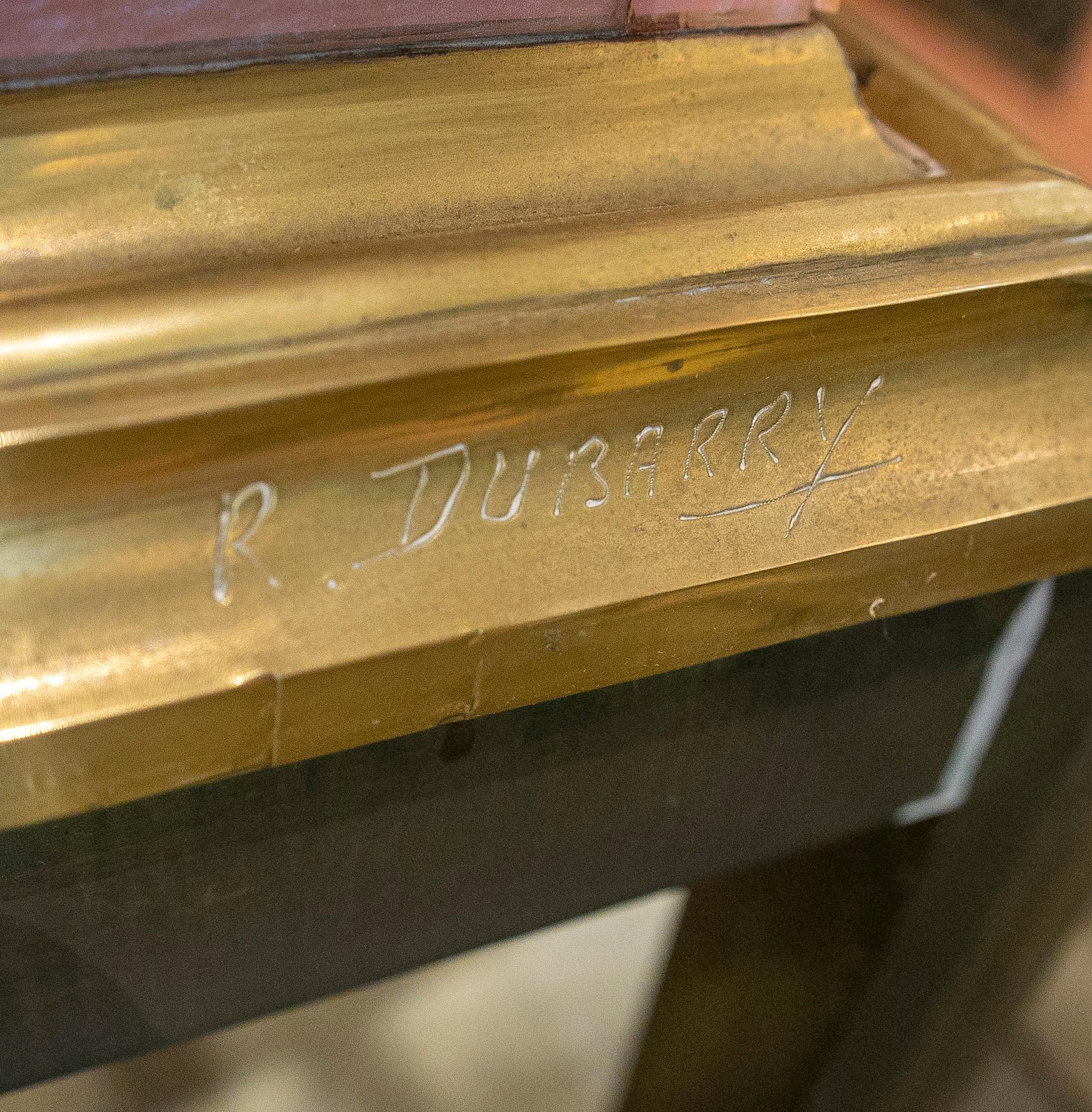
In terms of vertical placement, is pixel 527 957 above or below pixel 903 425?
below

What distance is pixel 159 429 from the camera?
0.28 meters

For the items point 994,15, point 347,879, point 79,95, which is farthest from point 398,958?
point 994,15

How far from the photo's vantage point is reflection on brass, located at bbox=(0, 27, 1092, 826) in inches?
11.2

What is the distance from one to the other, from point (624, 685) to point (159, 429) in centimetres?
20

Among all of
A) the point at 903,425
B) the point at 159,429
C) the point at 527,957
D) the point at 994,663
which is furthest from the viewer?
the point at 527,957

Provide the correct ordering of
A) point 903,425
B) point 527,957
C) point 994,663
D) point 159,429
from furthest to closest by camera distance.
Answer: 1. point 527,957
2. point 994,663
3. point 903,425
4. point 159,429

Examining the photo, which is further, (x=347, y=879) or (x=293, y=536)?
(x=347, y=879)

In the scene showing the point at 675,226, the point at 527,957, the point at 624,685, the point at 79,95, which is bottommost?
the point at 527,957

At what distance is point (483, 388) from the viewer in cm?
31

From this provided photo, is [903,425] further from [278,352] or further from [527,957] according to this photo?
[527,957]

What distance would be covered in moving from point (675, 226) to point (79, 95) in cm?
17

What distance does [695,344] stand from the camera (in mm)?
325

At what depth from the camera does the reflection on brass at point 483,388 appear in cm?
29

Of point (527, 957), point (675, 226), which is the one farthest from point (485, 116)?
point (527, 957)
